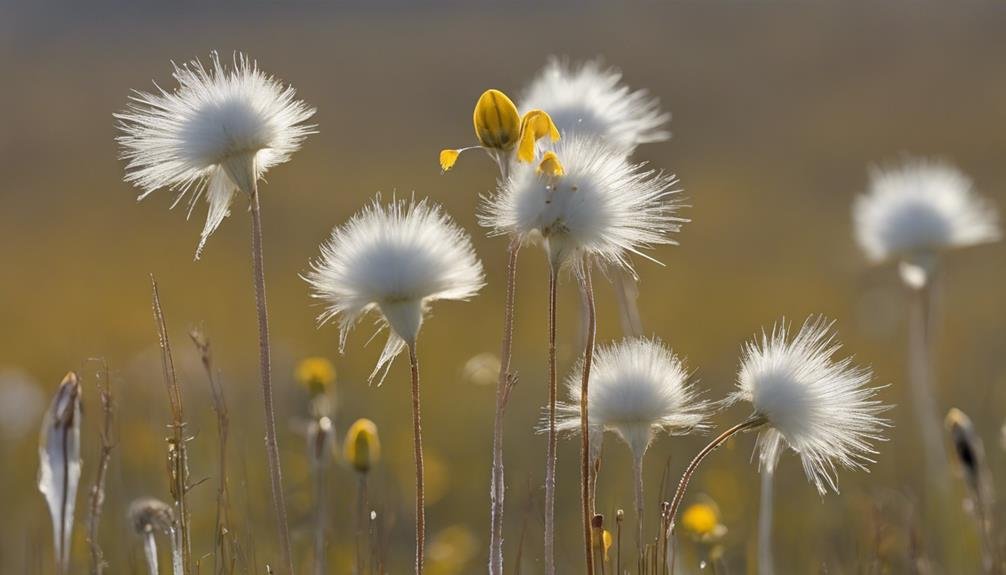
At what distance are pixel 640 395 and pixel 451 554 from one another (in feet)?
5.59

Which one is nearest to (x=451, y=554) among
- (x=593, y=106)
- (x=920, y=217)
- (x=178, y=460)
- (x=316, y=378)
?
(x=316, y=378)

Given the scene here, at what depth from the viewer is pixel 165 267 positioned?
37.9 ft

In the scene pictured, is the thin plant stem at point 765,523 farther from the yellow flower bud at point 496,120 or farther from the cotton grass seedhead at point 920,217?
the cotton grass seedhead at point 920,217

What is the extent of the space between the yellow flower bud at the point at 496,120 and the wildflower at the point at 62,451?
28.1 inches

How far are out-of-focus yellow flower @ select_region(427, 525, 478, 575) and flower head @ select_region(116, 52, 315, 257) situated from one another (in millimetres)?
1628

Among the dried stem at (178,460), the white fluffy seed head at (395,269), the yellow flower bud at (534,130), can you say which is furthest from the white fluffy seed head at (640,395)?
the dried stem at (178,460)

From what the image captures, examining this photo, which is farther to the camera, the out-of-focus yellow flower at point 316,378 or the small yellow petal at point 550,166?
the out-of-focus yellow flower at point 316,378

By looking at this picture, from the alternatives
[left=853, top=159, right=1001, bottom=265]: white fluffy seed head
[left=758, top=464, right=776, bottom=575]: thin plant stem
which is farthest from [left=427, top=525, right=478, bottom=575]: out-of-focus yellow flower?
[left=853, top=159, right=1001, bottom=265]: white fluffy seed head

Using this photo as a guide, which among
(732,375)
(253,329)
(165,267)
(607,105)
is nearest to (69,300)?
(165,267)

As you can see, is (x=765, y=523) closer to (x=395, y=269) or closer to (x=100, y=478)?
(x=395, y=269)

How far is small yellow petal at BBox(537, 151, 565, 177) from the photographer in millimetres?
1920

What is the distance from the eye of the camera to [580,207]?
1.95 metres

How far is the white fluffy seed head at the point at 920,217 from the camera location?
3.60 meters

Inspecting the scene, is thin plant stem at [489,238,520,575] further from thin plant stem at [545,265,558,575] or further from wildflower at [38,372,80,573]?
wildflower at [38,372,80,573]
